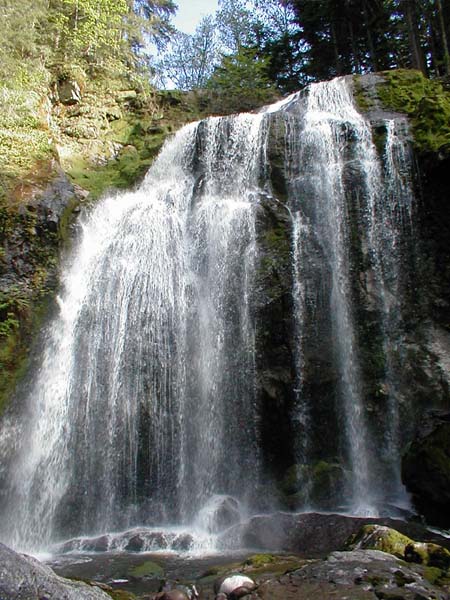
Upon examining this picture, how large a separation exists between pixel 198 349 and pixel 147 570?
514 cm

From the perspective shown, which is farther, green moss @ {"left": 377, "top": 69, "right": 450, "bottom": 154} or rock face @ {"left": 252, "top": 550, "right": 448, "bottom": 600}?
green moss @ {"left": 377, "top": 69, "right": 450, "bottom": 154}

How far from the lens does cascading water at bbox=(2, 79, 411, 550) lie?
9.90 m

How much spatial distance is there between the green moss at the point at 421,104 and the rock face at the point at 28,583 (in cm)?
1163

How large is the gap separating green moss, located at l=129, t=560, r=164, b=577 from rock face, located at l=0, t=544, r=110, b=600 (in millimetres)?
3344

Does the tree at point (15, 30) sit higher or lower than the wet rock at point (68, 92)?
lower

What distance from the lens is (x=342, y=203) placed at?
489 inches

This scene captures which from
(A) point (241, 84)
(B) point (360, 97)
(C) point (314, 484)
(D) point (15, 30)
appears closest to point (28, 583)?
(C) point (314, 484)

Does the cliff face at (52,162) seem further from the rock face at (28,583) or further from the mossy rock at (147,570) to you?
the rock face at (28,583)

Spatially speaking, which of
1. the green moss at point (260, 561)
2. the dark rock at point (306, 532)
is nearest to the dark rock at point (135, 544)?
the dark rock at point (306, 532)

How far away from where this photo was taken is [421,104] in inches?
538

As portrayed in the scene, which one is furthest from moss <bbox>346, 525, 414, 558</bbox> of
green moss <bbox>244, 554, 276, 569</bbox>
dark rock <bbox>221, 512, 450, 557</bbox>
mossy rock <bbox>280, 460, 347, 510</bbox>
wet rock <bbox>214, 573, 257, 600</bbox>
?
mossy rock <bbox>280, 460, 347, 510</bbox>

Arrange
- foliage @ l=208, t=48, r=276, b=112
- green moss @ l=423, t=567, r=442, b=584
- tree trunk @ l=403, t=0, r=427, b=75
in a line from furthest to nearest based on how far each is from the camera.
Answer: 1. foliage @ l=208, t=48, r=276, b=112
2. tree trunk @ l=403, t=0, r=427, b=75
3. green moss @ l=423, t=567, r=442, b=584

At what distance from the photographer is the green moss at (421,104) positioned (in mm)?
12516

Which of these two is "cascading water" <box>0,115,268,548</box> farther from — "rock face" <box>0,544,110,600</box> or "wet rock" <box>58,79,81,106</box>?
"wet rock" <box>58,79,81,106</box>
